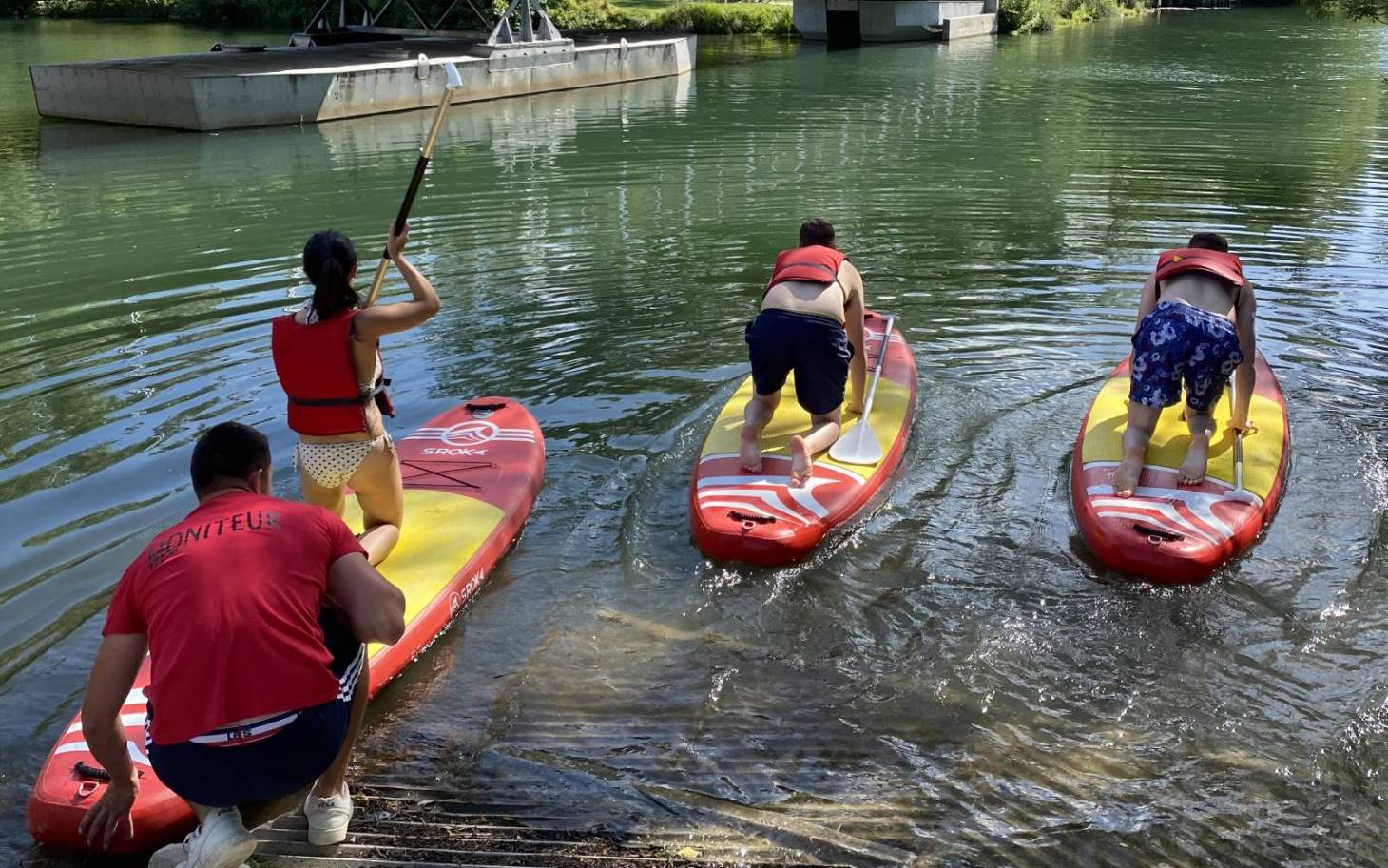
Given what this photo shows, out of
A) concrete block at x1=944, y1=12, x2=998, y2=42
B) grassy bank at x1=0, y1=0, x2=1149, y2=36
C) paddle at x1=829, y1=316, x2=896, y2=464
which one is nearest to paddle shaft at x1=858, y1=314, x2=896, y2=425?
paddle at x1=829, y1=316, x2=896, y2=464

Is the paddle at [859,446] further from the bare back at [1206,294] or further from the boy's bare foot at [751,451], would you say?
the bare back at [1206,294]

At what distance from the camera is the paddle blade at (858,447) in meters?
6.94

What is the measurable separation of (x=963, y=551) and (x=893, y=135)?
55.5ft

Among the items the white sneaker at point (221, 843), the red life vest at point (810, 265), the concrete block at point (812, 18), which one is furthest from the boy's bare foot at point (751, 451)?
the concrete block at point (812, 18)

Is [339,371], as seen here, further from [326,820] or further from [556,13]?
[556,13]

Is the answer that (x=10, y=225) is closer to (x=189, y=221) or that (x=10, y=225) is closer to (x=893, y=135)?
(x=189, y=221)

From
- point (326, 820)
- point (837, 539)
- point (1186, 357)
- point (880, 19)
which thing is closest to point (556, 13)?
point (880, 19)

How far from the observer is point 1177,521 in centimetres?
600

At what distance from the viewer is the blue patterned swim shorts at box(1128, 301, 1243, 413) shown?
21.3 feet

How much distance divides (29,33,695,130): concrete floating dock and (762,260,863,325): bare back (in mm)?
21771

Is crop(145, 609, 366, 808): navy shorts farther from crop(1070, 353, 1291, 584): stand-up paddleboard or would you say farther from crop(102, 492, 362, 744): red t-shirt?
crop(1070, 353, 1291, 584): stand-up paddleboard

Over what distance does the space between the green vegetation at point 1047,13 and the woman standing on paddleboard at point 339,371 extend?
4746 cm

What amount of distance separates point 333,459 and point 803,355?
274 cm

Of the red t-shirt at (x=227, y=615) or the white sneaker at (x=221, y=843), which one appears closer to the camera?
the red t-shirt at (x=227, y=615)
